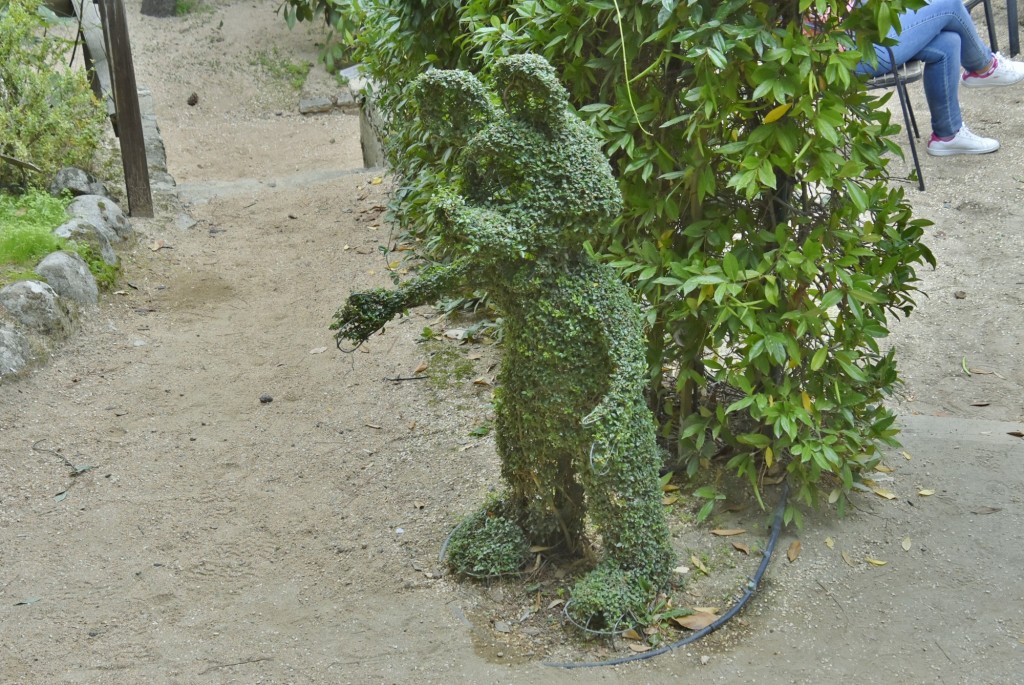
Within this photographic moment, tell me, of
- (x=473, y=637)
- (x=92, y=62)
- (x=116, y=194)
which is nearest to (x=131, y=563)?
(x=473, y=637)

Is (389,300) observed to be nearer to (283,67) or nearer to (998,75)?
(998,75)

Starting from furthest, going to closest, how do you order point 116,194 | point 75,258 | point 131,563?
point 116,194 < point 75,258 < point 131,563

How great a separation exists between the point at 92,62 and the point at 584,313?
751cm

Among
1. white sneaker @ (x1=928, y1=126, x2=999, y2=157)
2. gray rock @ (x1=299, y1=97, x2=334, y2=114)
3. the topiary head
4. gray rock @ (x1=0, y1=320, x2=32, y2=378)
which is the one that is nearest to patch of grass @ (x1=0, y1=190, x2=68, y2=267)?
gray rock @ (x1=0, y1=320, x2=32, y2=378)

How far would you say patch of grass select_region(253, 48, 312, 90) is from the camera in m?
14.6

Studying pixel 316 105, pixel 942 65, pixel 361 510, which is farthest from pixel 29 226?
pixel 316 105

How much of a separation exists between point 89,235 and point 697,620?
552 centimetres

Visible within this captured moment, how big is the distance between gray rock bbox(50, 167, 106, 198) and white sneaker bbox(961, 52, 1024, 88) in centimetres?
714

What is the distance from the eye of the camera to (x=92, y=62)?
28.8ft

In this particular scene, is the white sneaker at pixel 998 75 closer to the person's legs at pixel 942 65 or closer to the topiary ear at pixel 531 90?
the person's legs at pixel 942 65

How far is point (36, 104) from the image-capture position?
7.43 metres

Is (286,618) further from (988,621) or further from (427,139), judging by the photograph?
(427,139)

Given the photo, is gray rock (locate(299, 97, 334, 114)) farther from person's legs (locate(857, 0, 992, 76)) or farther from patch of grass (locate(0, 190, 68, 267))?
person's legs (locate(857, 0, 992, 76))

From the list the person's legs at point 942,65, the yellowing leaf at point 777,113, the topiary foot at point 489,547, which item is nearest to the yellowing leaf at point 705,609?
the topiary foot at point 489,547
